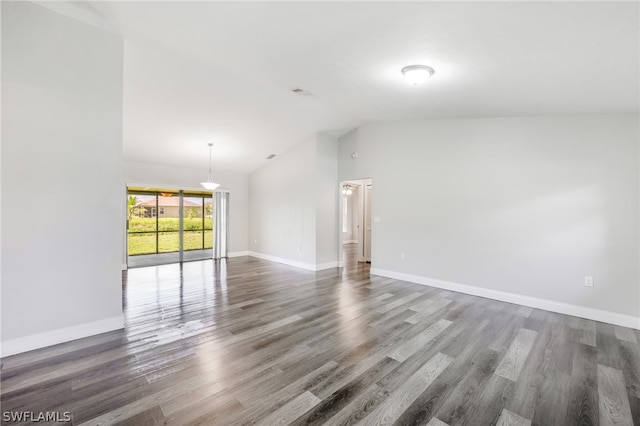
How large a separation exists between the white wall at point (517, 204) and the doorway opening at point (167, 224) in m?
5.62

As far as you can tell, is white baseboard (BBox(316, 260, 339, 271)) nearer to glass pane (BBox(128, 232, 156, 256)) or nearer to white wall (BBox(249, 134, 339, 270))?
white wall (BBox(249, 134, 339, 270))

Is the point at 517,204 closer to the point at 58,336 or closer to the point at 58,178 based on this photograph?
the point at 58,178

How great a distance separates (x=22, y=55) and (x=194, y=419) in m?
3.53

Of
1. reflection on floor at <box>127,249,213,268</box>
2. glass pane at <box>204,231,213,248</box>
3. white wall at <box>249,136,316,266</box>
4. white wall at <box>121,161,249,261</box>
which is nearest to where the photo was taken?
white wall at <box>249,136,316,266</box>

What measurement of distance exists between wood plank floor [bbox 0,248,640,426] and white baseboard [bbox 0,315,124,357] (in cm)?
10

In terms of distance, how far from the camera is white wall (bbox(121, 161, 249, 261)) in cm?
667

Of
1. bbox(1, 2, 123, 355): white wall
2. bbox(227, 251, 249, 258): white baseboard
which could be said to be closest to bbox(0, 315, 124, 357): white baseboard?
bbox(1, 2, 123, 355): white wall

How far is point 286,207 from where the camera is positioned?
7195 millimetres

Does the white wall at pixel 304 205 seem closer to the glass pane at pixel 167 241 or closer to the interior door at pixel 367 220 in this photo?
the interior door at pixel 367 220

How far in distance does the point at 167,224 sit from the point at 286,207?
4303 mm

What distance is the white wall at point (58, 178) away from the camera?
2.56 m

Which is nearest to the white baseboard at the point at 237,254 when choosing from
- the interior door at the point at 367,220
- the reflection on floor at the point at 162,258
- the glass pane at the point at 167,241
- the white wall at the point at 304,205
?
the reflection on floor at the point at 162,258

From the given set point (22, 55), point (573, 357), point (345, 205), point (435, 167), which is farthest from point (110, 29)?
point (345, 205)

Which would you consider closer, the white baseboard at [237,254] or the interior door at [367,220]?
the interior door at [367,220]
